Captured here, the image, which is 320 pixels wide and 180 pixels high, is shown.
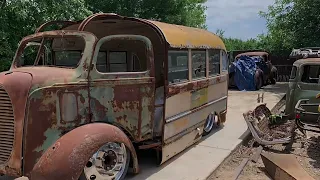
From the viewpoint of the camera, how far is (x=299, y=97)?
8469 mm

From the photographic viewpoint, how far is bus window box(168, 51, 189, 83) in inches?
227

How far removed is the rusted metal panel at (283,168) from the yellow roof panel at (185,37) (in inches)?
98.8

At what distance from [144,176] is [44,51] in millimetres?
2650

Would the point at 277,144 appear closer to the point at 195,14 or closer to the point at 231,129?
the point at 231,129

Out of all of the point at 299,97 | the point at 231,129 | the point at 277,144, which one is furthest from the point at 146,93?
the point at 299,97

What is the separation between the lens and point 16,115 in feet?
13.5

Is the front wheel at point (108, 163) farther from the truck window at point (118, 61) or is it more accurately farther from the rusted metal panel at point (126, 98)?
the truck window at point (118, 61)

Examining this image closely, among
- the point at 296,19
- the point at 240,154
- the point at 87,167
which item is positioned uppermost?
the point at 296,19

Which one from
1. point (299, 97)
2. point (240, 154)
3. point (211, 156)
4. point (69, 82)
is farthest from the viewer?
point (299, 97)

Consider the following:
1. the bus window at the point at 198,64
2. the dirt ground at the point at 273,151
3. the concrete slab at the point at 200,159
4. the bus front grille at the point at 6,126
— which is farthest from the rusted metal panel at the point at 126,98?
the bus window at the point at 198,64

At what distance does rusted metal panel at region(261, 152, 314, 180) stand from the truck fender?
2.82 metres

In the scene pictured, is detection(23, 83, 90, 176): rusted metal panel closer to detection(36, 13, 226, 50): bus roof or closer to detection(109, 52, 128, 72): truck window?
detection(36, 13, 226, 50): bus roof

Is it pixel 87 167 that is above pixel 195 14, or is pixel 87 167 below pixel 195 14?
below

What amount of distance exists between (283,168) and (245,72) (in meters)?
12.9
